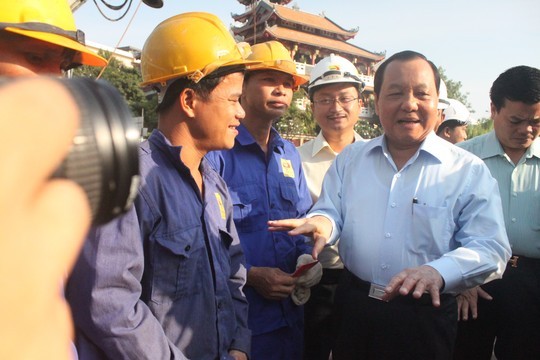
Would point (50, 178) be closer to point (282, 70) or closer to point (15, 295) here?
point (15, 295)

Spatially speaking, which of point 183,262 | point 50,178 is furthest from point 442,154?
point 50,178

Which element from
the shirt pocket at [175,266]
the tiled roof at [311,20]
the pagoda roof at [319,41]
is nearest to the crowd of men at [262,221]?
the shirt pocket at [175,266]

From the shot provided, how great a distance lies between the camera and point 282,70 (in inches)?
113

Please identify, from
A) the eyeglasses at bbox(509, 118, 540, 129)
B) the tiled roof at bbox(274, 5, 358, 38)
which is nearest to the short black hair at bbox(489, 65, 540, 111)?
the eyeglasses at bbox(509, 118, 540, 129)

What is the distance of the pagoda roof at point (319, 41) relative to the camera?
34.6 meters

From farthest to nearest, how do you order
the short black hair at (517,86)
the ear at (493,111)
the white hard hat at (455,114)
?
the white hard hat at (455,114), the ear at (493,111), the short black hair at (517,86)

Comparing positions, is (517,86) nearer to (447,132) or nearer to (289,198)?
(289,198)

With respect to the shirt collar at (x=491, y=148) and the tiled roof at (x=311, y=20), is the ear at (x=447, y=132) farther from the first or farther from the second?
the tiled roof at (x=311, y=20)

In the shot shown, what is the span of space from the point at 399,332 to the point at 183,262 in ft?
3.68

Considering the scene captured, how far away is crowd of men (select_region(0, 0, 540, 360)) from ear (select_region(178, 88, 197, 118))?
0.01 m

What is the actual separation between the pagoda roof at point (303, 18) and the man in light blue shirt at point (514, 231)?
33080 mm

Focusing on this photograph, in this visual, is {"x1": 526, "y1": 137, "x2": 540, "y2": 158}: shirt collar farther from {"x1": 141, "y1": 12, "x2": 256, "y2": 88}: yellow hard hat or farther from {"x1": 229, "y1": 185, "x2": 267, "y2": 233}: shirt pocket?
{"x1": 141, "y1": 12, "x2": 256, "y2": 88}: yellow hard hat

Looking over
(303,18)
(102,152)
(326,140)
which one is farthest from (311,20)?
(102,152)

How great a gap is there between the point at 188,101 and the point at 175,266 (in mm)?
736
